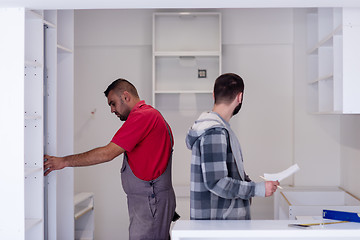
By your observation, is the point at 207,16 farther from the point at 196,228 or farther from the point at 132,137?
the point at 196,228

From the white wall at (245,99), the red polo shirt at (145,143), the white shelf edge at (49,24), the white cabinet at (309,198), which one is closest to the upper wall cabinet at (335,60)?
the white wall at (245,99)

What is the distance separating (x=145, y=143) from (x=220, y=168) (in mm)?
792

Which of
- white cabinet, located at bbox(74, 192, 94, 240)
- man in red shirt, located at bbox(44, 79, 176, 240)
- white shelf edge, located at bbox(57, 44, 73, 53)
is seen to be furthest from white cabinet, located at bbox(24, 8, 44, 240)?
white cabinet, located at bbox(74, 192, 94, 240)

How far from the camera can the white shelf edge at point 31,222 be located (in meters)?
2.53

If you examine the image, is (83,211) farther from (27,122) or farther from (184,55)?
(184,55)

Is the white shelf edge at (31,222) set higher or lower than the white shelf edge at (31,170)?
lower

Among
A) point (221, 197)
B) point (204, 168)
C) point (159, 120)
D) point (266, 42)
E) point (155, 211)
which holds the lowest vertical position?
point (155, 211)

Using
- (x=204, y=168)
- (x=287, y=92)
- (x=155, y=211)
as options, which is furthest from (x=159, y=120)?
(x=287, y=92)

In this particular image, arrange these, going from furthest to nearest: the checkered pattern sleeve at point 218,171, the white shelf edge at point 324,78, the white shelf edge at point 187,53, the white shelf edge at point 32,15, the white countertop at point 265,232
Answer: the white shelf edge at point 187,53 → the white shelf edge at point 324,78 → the white shelf edge at point 32,15 → the checkered pattern sleeve at point 218,171 → the white countertop at point 265,232

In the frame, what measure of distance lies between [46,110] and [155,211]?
37.0 inches

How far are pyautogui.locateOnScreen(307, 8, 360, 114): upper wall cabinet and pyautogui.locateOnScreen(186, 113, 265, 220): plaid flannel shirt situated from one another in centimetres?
95

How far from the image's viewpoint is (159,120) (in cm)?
310

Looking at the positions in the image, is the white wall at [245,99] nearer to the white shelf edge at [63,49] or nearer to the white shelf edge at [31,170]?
the white shelf edge at [63,49]

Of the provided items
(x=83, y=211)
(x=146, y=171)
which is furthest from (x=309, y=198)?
(x=83, y=211)
